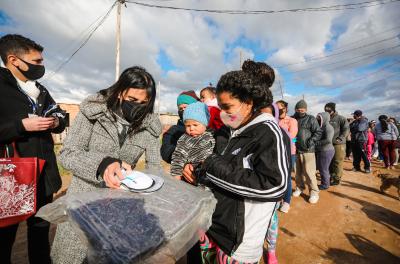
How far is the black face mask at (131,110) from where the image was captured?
161 cm

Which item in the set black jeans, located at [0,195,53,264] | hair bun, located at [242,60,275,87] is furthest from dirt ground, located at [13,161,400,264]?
hair bun, located at [242,60,275,87]

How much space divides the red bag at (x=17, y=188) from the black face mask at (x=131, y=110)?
97 centimetres

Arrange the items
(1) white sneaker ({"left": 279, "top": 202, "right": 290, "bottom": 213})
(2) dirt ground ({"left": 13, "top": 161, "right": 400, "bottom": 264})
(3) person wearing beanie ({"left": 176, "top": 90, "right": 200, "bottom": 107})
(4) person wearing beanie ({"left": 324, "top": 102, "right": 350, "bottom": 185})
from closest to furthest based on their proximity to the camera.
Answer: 1. (3) person wearing beanie ({"left": 176, "top": 90, "right": 200, "bottom": 107})
2. (2) dirt ground ({"left": 13, "top": 161, "right": 400, "bottom": 264})
3. (1) white sneaker ({"left": 279, "top": 202, "right": 290, "bottom": 213})
4. (4) person wearing beanie ({"left": 324, "top": 102, "right": 350, "bottom": 185})

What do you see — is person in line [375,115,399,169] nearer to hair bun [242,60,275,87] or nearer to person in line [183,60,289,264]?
hair bun [242,60,275,87]

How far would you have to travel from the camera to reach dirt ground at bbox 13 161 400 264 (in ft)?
10.4

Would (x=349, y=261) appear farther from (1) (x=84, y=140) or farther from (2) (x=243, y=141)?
(1) (x=84, y=140)

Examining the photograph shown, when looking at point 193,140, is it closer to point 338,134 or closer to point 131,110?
point 131,110

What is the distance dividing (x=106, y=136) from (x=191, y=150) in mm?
753

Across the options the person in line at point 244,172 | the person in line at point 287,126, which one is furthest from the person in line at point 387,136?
the person in line at point 244,172

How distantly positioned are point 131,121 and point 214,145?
2.47ft

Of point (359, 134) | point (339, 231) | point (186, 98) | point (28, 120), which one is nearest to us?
point (28, 120)

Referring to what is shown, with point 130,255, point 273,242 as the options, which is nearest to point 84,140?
point 130,255

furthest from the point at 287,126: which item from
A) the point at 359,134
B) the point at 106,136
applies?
the point at 359,134

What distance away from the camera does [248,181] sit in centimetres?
131
